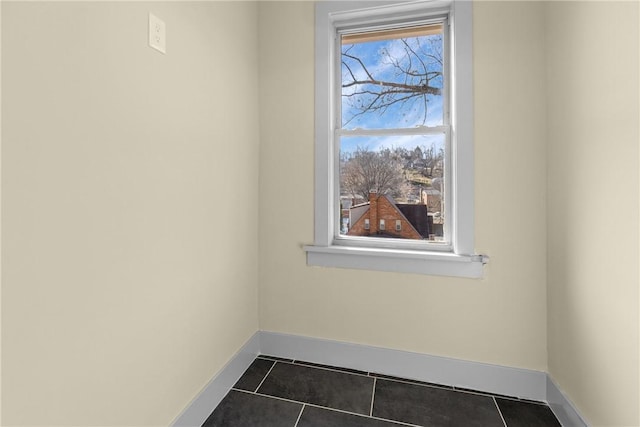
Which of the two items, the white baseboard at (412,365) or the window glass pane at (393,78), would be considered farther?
the window glass pane at (393,78)

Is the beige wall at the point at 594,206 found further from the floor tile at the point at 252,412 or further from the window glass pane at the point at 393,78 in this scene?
the floor tile at the point at 252,412

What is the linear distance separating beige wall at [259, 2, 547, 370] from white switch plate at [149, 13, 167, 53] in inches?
32.0

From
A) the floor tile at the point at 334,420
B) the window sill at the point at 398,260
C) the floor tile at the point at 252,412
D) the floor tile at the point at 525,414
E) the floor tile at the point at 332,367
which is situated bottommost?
the floor tile at the point at 525,414

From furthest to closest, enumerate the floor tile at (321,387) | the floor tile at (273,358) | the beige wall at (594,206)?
the floor tile at (273,358) → the floor tile at (321,387) → the beige wall at (594,206)

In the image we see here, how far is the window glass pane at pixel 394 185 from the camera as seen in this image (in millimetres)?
1865

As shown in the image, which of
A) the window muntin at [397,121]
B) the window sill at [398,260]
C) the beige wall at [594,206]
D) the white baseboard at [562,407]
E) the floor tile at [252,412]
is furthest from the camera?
the window muntin at [397,121]

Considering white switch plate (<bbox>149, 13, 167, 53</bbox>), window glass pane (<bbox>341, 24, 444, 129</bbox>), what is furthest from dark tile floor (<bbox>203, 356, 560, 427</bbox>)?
white switch plate (<bbox>149, 13, 167, 53</bbox>)

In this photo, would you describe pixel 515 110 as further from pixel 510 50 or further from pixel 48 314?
pixel 48 314

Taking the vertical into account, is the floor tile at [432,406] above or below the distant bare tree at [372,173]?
below

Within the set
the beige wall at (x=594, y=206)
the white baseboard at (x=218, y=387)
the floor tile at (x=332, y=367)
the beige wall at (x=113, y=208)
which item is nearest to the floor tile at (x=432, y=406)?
the floor tile at (x=332, y=367)

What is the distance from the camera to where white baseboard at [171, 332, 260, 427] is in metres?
1.40

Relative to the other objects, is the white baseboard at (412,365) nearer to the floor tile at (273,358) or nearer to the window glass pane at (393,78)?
the floor tile at (273,358)

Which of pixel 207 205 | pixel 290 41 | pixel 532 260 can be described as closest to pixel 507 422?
pixel 532 260

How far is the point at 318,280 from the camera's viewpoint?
1.97m
